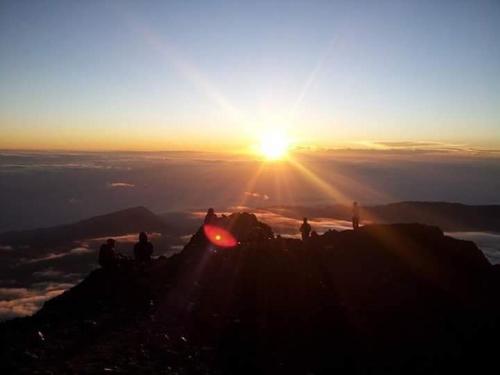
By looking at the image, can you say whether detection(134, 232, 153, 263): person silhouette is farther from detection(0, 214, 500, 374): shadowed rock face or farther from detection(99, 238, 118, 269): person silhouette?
detection(99, 238, 118, 269): person silhouette

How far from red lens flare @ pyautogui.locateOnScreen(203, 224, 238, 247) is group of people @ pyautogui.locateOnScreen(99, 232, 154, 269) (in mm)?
5044

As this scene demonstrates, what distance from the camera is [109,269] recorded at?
99.1 ft

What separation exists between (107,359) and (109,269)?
548 inches

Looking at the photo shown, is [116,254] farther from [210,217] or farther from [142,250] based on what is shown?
[210,217]

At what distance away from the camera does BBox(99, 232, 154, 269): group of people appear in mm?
30266

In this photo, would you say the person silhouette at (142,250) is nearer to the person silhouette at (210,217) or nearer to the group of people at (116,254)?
the group of people at (116,254)

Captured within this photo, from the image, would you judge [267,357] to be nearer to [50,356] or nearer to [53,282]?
[50,356]

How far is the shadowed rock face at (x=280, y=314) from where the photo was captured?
739 inches

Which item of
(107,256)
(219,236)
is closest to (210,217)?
(219,236)

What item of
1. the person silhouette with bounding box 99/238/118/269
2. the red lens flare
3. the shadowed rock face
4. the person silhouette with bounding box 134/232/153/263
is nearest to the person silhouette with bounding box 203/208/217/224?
the red lens flare

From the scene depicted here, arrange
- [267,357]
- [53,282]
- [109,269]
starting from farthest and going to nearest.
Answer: [53,282] < [109,269] < [267,357]

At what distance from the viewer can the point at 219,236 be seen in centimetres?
3966

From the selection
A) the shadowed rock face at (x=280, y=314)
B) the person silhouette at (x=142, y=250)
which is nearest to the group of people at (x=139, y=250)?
the person silhouette at (x=142, y=250)

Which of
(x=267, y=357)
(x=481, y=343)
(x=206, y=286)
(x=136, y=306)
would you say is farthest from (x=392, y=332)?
(x=136, y=306)
